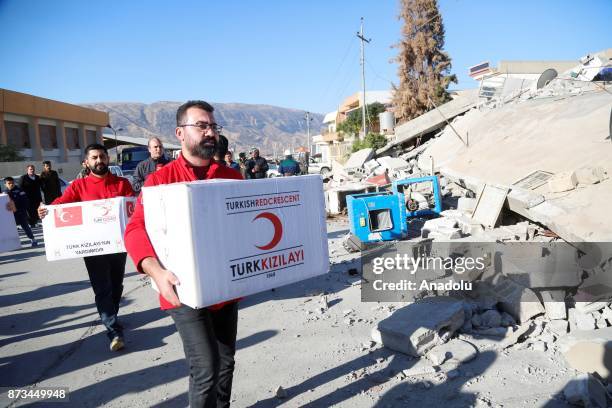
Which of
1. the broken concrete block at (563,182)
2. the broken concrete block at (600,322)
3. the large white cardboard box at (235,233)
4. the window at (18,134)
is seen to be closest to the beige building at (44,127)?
the window at (18,134)

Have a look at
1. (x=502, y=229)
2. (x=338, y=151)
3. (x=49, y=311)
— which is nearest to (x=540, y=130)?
(x=502, y=229)

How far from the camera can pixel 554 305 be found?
150 inches

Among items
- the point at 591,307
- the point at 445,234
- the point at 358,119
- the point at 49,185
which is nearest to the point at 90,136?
the point at 358,119

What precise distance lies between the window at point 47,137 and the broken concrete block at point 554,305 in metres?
37.9

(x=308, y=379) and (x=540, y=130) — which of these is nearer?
(x=308, y=379)

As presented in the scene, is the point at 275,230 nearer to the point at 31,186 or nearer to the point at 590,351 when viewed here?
the point at 590,351

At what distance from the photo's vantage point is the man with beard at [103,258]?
390 cm

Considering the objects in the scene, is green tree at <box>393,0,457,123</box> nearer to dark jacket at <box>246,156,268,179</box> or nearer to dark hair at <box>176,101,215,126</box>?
dark jacket at <box>246,156,268,179</box>

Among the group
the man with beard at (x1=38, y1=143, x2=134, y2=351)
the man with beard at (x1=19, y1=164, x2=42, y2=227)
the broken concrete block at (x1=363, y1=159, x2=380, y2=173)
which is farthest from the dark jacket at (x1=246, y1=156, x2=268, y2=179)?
the broken concrete block at (x1=363, y1=159, x2=380, y2=173)

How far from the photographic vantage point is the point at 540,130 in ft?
31.9

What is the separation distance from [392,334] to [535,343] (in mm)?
1235

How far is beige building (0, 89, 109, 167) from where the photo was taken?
2897 cm

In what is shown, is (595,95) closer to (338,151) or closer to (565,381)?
(565,381)

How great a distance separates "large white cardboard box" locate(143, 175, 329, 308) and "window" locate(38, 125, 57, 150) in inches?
1483
